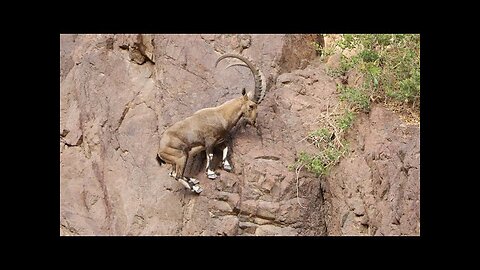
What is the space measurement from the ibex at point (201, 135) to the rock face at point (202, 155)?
28cm

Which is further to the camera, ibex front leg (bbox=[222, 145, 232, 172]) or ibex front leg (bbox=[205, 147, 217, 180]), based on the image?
ibex front leg (bbox=[222, 145, 232, 172])

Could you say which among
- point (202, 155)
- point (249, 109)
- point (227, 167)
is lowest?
point (227, 167)

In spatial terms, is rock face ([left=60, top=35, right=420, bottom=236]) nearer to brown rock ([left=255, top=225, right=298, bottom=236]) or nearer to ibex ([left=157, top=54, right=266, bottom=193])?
brown rock ([left=255, top=225, right=298, bottom=236])

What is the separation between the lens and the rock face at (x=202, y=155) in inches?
407

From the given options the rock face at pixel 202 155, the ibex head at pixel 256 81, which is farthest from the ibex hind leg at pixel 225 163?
the ibex head at pixel 256 81

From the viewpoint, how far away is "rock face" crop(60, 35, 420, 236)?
1034 cm

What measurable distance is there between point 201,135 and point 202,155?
494mm

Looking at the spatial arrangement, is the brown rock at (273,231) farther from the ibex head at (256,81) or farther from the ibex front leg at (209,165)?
the ibex head at (256,81)

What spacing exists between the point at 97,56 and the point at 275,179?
451cm

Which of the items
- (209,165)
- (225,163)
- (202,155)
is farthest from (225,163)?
(202,155)

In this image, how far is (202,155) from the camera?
10.9 meters

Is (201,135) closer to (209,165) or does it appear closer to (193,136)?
(193,136)

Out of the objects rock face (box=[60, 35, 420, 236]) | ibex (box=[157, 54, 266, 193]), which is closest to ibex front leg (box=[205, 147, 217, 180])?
ibex (box=[157, 54, 266, 193])

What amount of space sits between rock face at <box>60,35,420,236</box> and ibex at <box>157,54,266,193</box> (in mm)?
284
